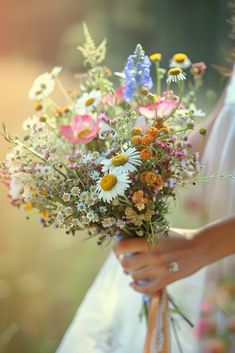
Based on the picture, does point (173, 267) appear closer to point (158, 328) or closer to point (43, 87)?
point (158, 328)

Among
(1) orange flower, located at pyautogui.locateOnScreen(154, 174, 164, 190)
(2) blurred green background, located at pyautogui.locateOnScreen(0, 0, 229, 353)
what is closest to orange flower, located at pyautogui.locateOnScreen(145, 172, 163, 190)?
(1) orange flower, located at pyautogui.locateOnScreen(154, 174, 164, 190)

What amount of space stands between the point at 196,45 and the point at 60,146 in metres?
1.98

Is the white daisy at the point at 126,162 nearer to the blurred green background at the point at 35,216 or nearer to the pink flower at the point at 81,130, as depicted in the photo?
the pink flower at the point at 81,130

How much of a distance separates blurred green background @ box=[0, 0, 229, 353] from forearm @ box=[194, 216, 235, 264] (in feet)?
1.98

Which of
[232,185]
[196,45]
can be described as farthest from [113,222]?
[196,45]

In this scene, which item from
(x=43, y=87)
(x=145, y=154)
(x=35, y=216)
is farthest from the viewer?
(x=35, y=216)

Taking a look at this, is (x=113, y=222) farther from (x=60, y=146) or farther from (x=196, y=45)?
(x=196, y=45)

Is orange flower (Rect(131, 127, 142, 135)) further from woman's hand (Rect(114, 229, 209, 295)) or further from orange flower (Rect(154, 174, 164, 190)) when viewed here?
woman's hand (Rect(114, 229, 209, 295))

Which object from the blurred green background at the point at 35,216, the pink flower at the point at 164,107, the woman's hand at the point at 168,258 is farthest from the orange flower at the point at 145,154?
the blurred green background at the point at 35,216

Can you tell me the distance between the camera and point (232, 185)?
1191 millimetres

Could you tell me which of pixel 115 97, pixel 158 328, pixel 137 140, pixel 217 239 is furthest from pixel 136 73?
pixel 158 328

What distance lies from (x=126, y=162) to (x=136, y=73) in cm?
21

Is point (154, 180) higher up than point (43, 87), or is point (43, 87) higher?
point (43, 87)

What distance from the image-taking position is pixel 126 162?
0.87m
